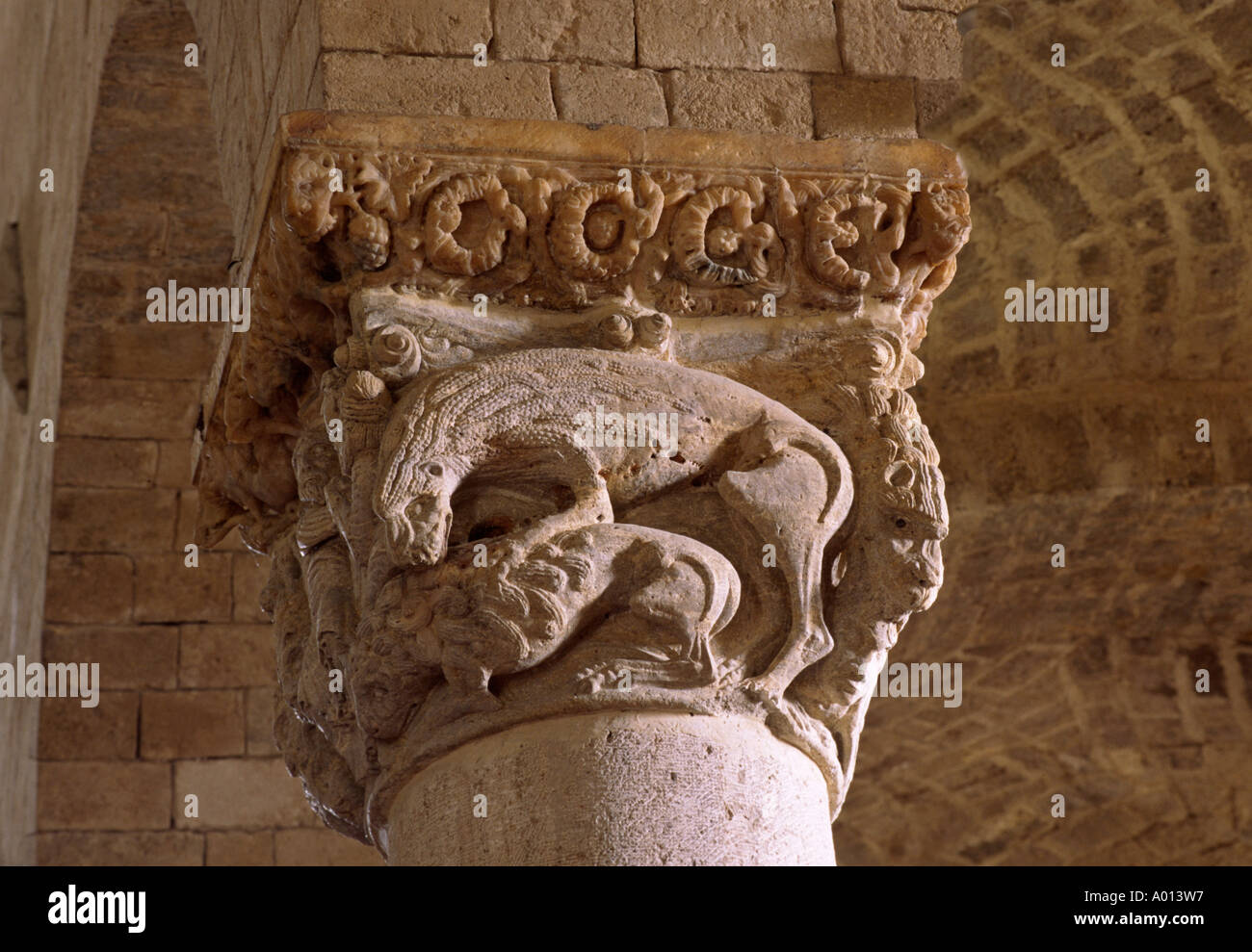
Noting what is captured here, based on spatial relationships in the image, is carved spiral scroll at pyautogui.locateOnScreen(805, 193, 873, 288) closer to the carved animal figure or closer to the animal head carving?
the carved animal figure

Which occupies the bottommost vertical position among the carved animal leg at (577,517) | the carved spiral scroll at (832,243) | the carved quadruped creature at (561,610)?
the carved quadruped creature at (561,610)

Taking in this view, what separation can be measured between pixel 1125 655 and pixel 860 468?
3716 mm

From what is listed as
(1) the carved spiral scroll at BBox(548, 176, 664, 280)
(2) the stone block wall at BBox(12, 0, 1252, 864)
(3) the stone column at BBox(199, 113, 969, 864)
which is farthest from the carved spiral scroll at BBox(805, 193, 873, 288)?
(2) the stone block wall at BBox(12, 0, 1252, 864)

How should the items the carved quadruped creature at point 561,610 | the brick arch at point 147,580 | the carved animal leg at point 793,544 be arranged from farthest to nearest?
the brick arch at point 147,580 → the carved animal leg at point 793,544 → the carved quadruped creature at point 561,610

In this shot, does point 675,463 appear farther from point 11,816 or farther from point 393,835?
point 11,816

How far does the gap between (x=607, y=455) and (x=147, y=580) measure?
2.66 meters

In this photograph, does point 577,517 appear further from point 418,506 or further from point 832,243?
point 832,243

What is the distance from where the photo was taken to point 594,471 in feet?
8.20

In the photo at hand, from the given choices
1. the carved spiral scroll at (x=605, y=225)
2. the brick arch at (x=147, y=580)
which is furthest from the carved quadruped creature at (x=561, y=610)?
the brick arch at (x=147, y=580)

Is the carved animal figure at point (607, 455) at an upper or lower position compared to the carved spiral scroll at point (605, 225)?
lower

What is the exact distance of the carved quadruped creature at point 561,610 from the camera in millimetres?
2367

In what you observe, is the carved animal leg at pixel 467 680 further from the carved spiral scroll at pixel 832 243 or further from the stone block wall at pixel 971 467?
the stone block wall at pixel 971 467

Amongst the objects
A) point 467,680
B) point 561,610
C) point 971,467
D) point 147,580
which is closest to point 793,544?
point 561,610
